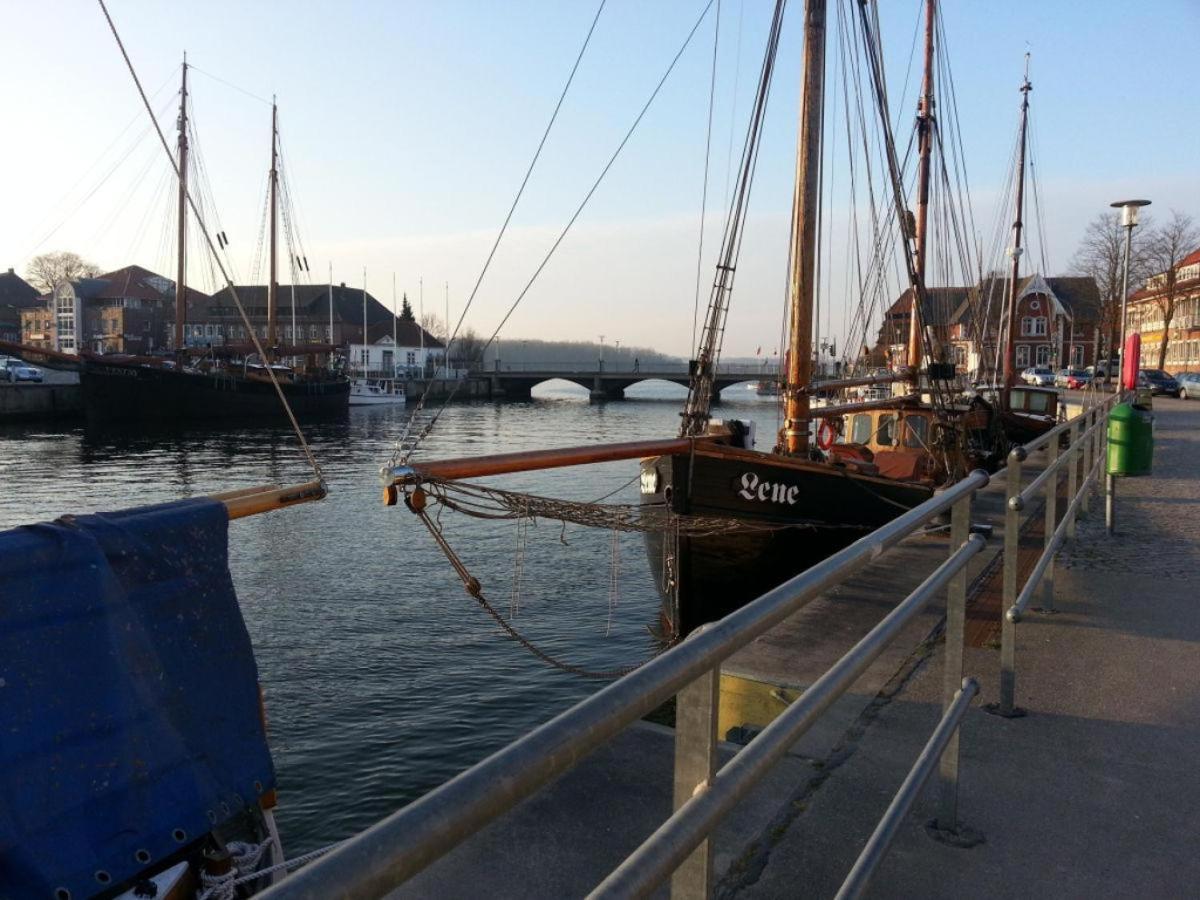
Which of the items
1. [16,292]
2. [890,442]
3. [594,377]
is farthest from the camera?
[16,292]

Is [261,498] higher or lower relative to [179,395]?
higher

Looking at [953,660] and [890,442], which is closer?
[953,660]

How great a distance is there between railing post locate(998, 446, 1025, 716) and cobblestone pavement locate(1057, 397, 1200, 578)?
3777 millimetres

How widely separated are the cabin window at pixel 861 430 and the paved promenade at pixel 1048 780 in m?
9.50

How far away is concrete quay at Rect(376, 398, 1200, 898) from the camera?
10.1 feet

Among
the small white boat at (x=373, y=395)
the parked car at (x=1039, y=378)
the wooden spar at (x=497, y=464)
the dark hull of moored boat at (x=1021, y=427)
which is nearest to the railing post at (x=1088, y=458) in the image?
the wooden spar at (x=497, y=464)

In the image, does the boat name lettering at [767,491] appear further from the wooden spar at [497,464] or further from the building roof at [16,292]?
the building roof at [16,292]

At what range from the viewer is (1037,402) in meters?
26.4

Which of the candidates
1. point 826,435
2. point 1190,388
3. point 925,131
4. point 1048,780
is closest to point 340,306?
point 1190,388

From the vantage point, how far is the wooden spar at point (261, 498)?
4.50 meters

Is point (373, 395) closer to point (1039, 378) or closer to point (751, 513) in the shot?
point (1039, 378)

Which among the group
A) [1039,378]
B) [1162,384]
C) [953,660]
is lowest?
[953,660]

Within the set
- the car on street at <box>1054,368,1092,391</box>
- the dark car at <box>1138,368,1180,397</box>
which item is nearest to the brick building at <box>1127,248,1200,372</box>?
the car on street at <box>1054,368,1092,391</box>

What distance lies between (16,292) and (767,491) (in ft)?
419
